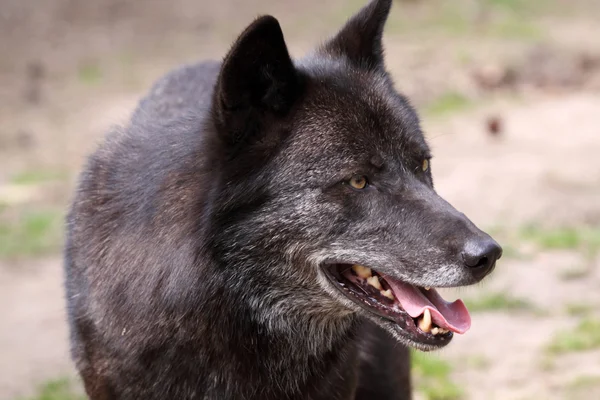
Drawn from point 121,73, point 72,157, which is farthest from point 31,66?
point 72,157

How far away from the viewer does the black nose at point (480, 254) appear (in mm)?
3180

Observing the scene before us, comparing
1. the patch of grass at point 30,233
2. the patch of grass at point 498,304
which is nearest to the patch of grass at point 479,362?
the patch of grass at point 498,304

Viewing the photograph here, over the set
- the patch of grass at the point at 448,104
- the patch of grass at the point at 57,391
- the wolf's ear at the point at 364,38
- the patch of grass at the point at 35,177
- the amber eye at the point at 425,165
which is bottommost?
the patch of grass at the point at 57,391

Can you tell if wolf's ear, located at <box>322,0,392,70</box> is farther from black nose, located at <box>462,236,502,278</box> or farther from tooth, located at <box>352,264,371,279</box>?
black nose, located at <box>462,236,502,278</box>

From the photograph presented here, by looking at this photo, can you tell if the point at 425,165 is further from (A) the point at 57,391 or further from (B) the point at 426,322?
(A) the point at 57,391

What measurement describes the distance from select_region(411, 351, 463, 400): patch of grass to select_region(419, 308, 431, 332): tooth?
2.38 metres

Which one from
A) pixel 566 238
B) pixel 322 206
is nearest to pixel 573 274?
pixel 566 238

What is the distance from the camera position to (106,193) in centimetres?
388

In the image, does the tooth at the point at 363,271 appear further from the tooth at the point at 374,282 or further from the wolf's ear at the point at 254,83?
the wolf's ear at the point at 254,83

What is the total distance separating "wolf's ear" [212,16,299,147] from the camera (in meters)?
3.26

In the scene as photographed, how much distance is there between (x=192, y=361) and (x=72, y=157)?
8154 millimetres

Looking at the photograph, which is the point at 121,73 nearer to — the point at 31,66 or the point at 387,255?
the point at 31,66

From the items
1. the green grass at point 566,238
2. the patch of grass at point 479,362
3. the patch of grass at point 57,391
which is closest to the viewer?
the patch of grass at point 57,391

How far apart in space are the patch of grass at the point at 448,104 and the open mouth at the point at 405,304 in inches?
372
